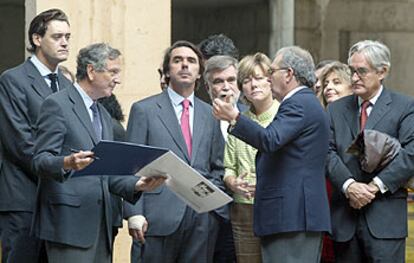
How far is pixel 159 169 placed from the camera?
269 inches

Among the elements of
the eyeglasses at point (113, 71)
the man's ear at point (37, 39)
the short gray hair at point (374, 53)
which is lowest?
the eyeglasses at point (113, 71)

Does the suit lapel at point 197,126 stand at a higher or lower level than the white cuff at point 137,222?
higher

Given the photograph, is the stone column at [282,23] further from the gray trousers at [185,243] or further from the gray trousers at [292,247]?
the gray trousers at [292,247]

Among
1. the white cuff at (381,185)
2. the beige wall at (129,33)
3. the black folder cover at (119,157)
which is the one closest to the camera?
the black folder cover at (119,157)

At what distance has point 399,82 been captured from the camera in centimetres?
1623

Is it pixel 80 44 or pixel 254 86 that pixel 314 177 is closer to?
pixel 254 86

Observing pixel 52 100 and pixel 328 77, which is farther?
pixel 328 77

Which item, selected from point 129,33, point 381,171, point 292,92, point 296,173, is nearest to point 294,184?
point 296,173

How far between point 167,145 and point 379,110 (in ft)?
4.68

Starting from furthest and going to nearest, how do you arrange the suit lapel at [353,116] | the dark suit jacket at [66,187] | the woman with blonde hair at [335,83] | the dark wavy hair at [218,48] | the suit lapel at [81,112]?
the dark wavy hair at [218,48] → the woman with blonde hair at [335,83] → the suit lapel at [353,116] → the suit lapel at [81,112] → the dark suit jacket at [66,187]

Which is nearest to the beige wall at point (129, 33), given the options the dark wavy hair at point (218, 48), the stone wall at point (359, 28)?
the dark wavy hair at point (218, 48)

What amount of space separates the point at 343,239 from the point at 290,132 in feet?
3.71

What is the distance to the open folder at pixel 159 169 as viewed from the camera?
6.48m

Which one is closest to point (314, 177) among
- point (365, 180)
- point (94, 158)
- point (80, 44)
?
point (365, 180)
